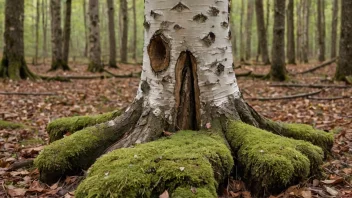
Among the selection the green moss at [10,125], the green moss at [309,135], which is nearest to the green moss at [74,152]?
the green moss at [309,135]

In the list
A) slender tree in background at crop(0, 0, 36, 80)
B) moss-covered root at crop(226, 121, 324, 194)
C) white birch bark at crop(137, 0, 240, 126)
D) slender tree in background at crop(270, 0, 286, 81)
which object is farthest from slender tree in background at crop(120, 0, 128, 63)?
moss-covered root at crop(226, 121, 324, 194)

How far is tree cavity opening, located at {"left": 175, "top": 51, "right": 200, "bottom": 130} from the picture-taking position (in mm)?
3096

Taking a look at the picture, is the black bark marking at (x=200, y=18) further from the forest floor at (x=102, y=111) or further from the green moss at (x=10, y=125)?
the green moss at (x=10, y=125)

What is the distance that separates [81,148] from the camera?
3.05m

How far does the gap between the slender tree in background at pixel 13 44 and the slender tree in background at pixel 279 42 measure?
732cm

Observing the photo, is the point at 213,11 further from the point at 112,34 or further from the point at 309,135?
the point at 112,34

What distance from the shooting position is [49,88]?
9.19m

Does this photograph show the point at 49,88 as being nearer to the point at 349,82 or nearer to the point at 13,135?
the point at 13,135

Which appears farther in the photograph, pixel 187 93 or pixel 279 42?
pixel 279 42

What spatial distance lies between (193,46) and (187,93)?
0.42 metres

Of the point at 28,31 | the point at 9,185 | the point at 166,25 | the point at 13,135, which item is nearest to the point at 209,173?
the point at 166,25

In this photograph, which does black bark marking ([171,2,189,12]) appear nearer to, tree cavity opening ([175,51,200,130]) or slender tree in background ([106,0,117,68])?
tree cavity opening ([175,51,200,130])

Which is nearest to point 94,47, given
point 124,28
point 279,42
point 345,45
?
point 124,28

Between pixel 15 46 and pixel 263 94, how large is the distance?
7274 millimetres
